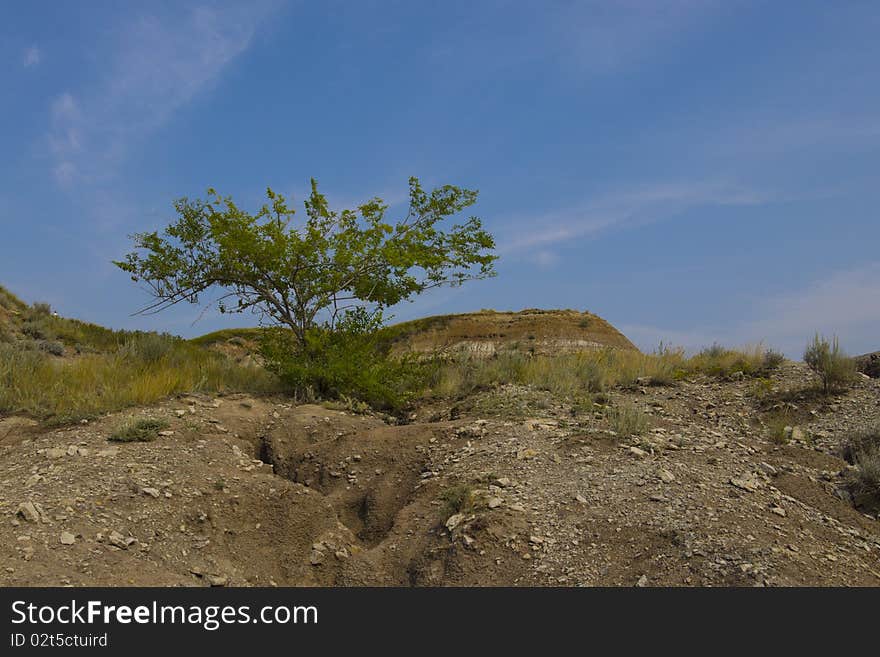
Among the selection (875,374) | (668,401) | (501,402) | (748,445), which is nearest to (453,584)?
(501,402)

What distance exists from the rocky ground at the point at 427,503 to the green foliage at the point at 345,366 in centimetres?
121

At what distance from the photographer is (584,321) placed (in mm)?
20766

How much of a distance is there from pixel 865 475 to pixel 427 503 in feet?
16.1

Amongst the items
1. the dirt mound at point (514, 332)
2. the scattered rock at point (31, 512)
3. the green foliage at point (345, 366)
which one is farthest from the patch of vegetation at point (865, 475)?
the dirt mound at point (514, 332)

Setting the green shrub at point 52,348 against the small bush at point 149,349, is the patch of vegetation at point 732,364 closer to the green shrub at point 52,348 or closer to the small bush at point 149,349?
the small bush at point 149,349

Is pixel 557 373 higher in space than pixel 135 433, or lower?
higher

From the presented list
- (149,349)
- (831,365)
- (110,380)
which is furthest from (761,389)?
(149,349)

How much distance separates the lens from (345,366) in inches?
452

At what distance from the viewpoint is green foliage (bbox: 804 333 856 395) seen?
12.0 meters

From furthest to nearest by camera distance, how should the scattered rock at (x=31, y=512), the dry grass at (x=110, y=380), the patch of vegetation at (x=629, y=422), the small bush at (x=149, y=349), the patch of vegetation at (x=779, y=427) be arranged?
the small bush at (x=149, y=349), the patch of vegetation at (x=779, y=427), the dry grass at (x=110, y=380), the patch of vegetation at (x=629, y=422), the scattered rock at (x=31, y=512)

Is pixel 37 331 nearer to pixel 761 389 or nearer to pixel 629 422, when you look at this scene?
pixel 629 422

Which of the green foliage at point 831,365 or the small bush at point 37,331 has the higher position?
the small bush at point 37,331

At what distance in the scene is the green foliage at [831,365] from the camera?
1205 cm

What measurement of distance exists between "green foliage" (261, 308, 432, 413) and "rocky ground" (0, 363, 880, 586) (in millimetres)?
1208
